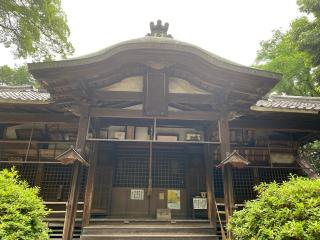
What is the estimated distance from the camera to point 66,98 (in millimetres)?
8461

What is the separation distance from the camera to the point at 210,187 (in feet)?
30.2

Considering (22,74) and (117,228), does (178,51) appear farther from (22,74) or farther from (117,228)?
(22,74)

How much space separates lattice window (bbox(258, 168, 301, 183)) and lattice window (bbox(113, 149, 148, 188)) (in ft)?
16.4

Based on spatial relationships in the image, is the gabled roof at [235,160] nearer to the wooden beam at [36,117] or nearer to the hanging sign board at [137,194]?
the hanging sign board at [137,194]

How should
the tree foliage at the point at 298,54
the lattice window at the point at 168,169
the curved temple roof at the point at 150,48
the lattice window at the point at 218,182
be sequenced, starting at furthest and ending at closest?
the tree foliage at the point at 298,54
the lattice window at the point at 168,169
the lattice window at the point at 218,182
the curved temple roof at the point at 150,48

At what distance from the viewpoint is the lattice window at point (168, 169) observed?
10617mm

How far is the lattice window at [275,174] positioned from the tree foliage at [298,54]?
290 inches

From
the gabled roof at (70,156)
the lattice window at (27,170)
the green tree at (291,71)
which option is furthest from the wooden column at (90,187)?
the green tree at (291,71)

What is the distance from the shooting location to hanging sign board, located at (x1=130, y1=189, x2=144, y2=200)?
33.8 ft

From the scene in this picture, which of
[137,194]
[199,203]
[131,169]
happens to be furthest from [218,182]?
[131,169]

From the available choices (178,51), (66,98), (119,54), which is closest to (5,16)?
(66,98)

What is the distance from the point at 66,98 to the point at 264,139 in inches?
330

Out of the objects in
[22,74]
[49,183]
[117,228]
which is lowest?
[117,228]

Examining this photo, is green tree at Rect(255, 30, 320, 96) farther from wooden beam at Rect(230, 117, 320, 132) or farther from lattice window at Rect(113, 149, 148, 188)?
lattice window at Rect(113, 149, 148, 188)
